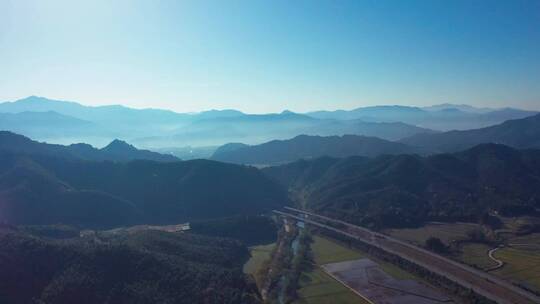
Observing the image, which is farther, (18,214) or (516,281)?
(18,214)

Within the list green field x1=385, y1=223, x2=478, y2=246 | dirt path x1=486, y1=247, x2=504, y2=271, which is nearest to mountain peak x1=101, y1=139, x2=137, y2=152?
green field x1=385, y1=223, x2=478, y2=246

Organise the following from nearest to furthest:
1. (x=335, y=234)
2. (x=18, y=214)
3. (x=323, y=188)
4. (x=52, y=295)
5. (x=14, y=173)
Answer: (x=52, y=295) → (x=335, y=234) → (x=18, y=214) → (x=14, y=173) → (x=323, y=188)

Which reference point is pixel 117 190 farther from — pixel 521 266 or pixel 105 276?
pixel 521 266

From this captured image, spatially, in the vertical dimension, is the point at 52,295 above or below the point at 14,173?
below

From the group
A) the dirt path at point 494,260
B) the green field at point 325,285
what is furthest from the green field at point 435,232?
the green field at point 325,285

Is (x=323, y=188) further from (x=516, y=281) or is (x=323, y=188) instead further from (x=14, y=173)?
(x=14, y=173)

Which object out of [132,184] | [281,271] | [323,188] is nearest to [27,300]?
[281,271]

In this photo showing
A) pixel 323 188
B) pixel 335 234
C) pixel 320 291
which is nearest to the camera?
pixel 320 291

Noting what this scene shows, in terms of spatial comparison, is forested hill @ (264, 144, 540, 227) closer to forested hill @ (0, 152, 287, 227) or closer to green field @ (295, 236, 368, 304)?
forested hill @ (0, 152, 287, 227)
